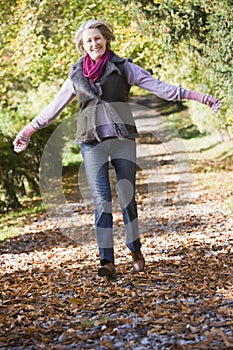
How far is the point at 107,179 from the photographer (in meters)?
5.74

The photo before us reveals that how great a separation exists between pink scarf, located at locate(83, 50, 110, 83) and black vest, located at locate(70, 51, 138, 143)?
3 centimetres

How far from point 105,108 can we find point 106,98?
0.31ft

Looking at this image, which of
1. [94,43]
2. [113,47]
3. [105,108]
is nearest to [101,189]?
[105,108]

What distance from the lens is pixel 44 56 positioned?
19.2m

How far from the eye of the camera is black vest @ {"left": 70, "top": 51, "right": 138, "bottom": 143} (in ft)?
18.3

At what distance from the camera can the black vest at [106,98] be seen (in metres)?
5.58

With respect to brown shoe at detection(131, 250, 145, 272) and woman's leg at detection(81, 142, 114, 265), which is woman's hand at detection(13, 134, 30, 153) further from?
brown shoe at detection(131, 250, 145, 272)

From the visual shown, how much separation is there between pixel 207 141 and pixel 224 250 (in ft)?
68.6

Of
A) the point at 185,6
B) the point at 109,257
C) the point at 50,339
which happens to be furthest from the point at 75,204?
the point at 50,339

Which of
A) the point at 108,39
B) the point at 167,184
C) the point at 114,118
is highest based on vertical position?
the point at 108,39

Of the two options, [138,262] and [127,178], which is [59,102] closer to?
[127,178]

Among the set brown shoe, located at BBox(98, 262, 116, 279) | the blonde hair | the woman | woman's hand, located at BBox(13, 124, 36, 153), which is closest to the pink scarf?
the woman

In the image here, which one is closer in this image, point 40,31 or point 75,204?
point 75,204

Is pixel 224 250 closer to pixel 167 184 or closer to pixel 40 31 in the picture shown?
pixel 167 184
